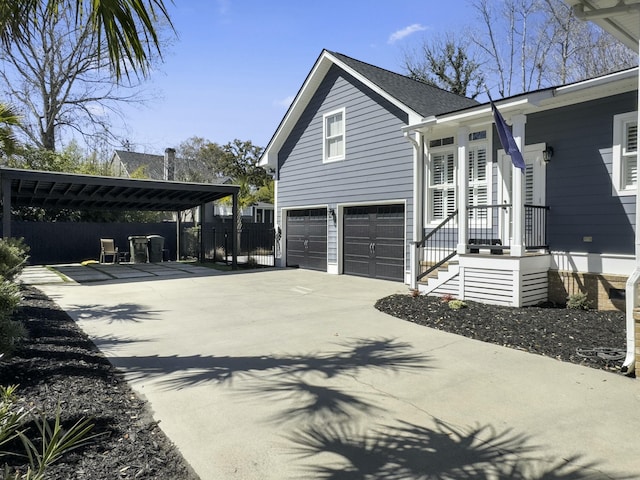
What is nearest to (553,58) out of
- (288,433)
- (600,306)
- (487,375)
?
(600,306)

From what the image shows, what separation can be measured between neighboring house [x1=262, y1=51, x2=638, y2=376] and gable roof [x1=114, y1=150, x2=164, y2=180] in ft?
67.6

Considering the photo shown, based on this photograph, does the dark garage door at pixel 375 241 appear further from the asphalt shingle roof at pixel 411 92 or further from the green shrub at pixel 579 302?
the green shrub at pixel 579 302

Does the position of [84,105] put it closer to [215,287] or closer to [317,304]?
[215,287]

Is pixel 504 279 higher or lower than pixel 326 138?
lower

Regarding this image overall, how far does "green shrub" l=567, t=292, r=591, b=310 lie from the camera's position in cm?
734

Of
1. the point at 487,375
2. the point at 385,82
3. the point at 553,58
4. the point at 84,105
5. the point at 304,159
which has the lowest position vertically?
the point at 487,375

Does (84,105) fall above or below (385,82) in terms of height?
above

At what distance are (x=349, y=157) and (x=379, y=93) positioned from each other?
211 cm

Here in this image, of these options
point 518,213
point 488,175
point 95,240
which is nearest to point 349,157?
point 488,175

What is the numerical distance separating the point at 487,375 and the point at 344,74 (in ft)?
35.1

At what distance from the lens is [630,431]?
3156 mm

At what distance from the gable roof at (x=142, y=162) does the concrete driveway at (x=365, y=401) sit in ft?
90.8

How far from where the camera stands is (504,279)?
759cm

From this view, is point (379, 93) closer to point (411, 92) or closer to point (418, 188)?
point (411, 92)
